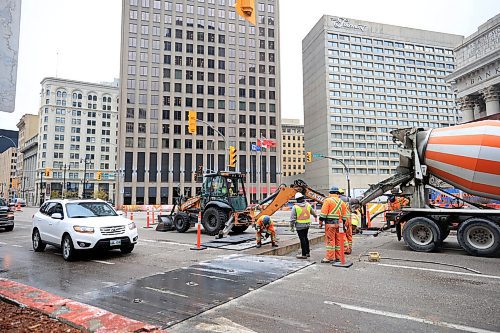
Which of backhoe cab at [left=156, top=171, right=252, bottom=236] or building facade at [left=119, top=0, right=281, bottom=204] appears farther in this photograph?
building facade at [left=119, top=0, right=281, bottom=204]

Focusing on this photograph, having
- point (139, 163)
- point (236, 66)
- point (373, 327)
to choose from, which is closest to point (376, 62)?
point (236, 66)

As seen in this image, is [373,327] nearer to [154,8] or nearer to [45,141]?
[154,8]

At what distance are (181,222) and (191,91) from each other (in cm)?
5877

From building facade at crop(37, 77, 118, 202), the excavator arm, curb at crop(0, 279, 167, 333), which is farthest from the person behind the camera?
building facade at crop(37, 77, 118, 202)

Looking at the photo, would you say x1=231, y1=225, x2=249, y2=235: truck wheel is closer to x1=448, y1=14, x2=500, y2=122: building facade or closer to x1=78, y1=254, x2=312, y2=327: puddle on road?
x1=78, y1=254, x2=312, y2=327: puddle on road

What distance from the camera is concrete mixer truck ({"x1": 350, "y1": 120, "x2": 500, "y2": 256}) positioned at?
975cm

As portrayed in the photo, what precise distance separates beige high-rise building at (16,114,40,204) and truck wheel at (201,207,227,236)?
110427 mm

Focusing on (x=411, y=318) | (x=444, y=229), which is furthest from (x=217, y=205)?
(x=411, y=318)

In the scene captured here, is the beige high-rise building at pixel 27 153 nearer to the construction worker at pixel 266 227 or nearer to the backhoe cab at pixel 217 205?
the backhoe cab at pixel 217 205

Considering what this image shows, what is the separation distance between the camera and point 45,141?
335 ft

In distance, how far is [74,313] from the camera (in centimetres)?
454

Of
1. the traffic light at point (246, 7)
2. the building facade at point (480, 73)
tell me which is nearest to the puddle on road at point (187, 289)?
the traffic light at point (246, 7)

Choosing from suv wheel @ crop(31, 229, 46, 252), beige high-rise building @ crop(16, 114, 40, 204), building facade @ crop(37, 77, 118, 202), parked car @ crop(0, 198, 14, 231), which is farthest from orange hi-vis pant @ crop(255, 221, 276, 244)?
beige high-rise building @ crop(16, 114, 40, 204)

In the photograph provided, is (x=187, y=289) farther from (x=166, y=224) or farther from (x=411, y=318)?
(x=166, y=224)
